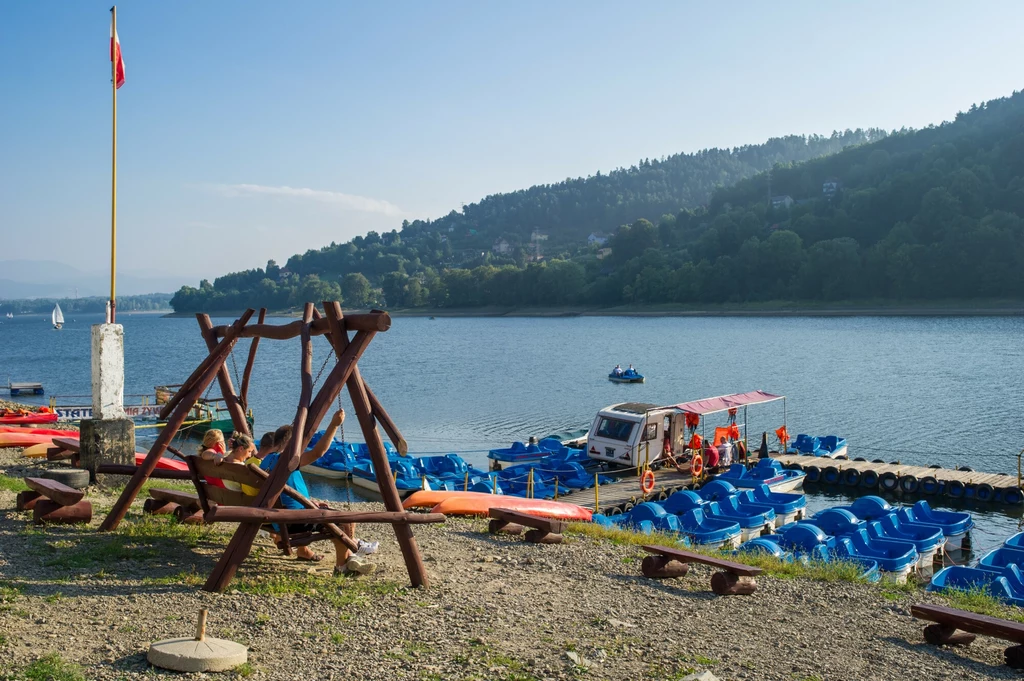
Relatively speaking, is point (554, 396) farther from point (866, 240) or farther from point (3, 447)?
point (866, 240)

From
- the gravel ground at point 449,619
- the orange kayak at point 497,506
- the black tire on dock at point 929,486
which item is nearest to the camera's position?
the gravel ground at point 449,619

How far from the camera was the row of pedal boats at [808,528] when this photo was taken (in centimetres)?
1698

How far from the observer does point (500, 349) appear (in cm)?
10519

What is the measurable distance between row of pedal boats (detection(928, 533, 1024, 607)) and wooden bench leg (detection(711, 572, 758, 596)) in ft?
18.6

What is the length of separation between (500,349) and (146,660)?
3902 inches

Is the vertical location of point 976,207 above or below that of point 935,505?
above

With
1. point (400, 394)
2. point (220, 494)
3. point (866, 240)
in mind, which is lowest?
point (400, 394)

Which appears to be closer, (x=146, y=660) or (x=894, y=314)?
(x=146, y=660)

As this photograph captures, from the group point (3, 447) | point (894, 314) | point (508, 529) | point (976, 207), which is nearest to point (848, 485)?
point (508, 529)

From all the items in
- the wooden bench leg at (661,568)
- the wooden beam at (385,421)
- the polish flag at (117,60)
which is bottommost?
the wooden bench leg at (661,568)

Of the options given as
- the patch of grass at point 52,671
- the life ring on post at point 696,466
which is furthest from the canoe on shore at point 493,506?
the life ring on post at point 696,466

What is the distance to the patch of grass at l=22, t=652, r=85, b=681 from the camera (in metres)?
5.61

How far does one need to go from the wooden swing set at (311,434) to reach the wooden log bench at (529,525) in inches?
95.8

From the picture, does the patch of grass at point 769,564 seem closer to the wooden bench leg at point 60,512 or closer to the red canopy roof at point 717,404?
the wooden bench leg at point 60,512
